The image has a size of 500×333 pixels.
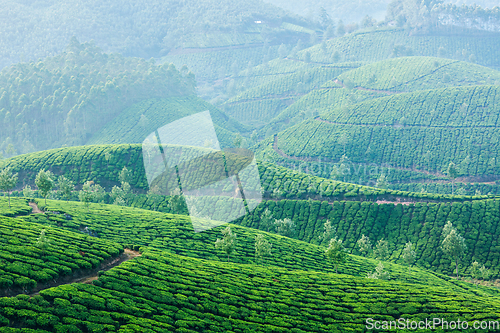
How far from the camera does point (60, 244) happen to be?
4600 centimetres

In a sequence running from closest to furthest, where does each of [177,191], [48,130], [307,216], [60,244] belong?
[60,244], [307,216], [177,191], [48,130]

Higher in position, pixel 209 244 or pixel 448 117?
pixel 448 117

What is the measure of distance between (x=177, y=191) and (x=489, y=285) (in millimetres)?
61397

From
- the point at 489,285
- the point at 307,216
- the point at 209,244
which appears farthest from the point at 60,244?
the point at 489,285

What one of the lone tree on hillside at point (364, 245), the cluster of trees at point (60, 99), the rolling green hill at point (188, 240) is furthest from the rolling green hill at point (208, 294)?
the cluster of trees at point (60, 99)

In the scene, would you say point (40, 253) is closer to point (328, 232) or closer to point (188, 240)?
point (188, 240)

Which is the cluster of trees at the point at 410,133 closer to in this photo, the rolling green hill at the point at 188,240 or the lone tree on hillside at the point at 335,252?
the rolling green hill at the point at 188,240

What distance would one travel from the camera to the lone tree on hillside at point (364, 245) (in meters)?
72.4

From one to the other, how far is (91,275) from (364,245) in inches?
1829

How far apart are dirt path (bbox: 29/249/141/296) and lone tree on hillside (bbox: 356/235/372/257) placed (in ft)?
129

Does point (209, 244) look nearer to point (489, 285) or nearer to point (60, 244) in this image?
point (60, 244)

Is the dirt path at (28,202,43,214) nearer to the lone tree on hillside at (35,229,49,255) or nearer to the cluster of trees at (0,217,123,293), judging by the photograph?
the cluster of trees at (0,217,123,293)

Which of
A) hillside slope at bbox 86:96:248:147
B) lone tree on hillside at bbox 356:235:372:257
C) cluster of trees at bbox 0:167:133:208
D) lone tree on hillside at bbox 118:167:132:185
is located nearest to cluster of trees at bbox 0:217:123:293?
cluster of trees at bbox 0:167:133:208

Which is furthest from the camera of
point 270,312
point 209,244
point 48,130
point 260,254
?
point 48,130
